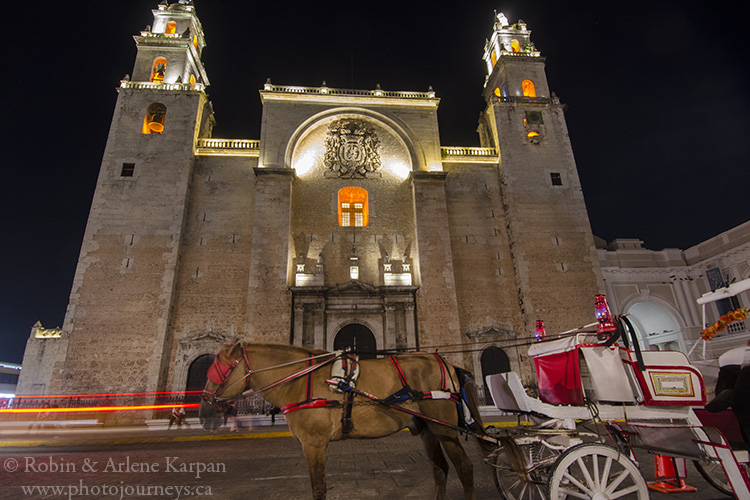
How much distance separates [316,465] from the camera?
12.6 ft

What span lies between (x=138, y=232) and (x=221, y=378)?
16.3 meters

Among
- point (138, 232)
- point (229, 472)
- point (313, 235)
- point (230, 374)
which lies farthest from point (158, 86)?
point (230, 374)

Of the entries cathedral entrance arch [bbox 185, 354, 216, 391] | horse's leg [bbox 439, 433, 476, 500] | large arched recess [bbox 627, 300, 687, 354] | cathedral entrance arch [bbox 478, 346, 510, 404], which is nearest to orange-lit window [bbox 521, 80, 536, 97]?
large arched recess [bbox 627, 300, 687, 354]

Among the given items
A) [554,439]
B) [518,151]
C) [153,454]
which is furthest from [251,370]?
[518,151]

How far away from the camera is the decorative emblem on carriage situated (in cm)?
2031

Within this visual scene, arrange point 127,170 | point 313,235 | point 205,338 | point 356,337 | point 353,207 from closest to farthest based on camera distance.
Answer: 1. point 205,338
2. point 356,337
3. point 127,170
4. point 313,235
5. point 353,207

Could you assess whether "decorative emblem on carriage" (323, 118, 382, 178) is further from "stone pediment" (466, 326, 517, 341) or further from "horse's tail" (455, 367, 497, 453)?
"horse's tail" (455, 367, 497, 453)

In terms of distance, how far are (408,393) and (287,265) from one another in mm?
13892

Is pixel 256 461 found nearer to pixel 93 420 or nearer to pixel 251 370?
pixel 251 370

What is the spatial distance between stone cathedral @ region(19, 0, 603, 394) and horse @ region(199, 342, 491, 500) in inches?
422

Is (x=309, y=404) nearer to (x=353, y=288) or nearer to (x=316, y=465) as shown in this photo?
(x=316, y=465)

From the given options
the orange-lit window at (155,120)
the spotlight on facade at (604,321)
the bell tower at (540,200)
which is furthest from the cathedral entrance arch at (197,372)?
the spotlight on facade at (604,321)

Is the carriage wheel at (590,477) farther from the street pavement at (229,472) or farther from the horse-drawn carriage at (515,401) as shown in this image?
the street pavement at (229,472)

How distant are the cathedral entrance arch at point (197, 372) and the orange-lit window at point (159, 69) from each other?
53.2ft
